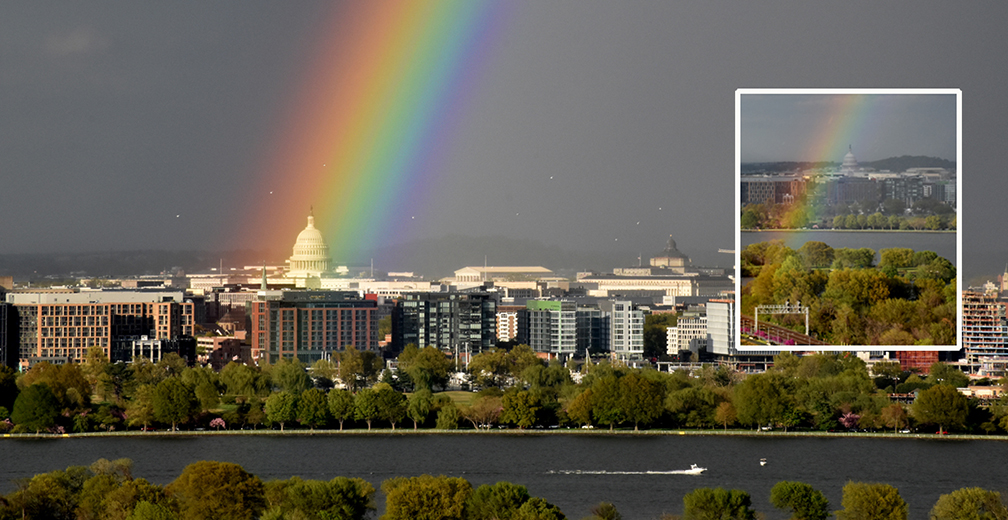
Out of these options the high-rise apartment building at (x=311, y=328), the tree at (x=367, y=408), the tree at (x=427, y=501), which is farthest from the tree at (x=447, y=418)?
the high-rise apartment building at (x=311, y=328)

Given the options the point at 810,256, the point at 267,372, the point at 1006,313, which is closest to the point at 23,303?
the point at 267,372

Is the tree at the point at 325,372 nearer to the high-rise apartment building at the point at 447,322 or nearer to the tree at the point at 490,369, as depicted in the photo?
the tree at the point at 490,369

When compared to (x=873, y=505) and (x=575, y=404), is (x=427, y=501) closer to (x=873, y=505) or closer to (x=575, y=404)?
(x=873, y=505)

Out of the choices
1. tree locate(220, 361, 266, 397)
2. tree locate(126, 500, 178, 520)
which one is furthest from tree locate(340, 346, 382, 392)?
tree locate(126, 500, 178, 520)

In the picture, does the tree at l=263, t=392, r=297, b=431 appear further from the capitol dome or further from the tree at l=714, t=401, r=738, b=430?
the capitol dome

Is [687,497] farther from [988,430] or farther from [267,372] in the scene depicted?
[267,372]

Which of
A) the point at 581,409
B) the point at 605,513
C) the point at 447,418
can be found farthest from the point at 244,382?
the point at 605,513
